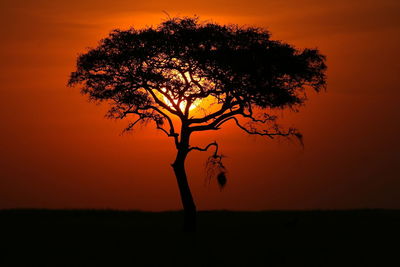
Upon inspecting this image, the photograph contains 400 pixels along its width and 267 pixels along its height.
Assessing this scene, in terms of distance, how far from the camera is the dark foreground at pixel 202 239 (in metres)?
27.9

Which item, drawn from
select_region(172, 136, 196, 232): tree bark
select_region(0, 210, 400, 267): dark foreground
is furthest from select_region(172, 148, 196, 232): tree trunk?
select_region(0, 210, 400, 267): dark foreground

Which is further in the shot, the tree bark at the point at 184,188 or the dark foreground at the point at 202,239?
the tree bark at the point at 184,188

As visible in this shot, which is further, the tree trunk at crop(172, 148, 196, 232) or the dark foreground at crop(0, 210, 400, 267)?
the tree trunk at crop(172, 148, 196, 232)

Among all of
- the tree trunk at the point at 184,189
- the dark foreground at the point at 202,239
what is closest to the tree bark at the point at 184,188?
the tree trunk at the point at 184,189

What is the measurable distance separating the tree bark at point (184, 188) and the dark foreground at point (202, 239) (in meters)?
0.75

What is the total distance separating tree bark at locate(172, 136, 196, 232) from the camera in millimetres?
37125

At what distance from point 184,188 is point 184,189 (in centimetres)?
6

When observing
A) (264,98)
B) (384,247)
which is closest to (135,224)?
(264,98)

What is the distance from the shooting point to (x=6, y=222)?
140ft

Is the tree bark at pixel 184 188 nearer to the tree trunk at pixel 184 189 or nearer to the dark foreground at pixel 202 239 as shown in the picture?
the tree trunk at pixel 184 189

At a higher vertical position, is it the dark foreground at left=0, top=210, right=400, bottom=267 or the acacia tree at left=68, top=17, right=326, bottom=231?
the acacia tree at left=68, top=17, right=326, bottom=231

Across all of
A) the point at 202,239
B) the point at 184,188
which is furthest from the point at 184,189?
the point at 202,239

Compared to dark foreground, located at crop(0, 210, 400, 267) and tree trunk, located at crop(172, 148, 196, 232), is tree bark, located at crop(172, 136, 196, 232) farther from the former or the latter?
dark foreground, located at crop(0, 210, 400, 267)

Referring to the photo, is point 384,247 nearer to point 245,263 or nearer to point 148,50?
point 245,263
